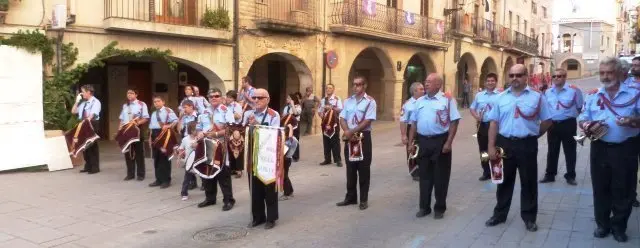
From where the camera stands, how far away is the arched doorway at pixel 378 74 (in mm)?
21219

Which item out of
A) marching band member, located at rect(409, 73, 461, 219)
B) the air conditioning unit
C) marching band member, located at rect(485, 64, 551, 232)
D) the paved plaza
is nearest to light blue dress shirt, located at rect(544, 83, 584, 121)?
the paved plaza

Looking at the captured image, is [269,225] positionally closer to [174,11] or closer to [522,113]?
[522,113]

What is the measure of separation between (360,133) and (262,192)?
151cm

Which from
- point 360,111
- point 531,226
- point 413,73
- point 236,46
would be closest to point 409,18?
point 413,73

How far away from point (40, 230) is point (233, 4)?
9.04 metres

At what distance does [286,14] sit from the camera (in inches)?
642

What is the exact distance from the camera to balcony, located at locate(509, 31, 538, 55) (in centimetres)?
3300

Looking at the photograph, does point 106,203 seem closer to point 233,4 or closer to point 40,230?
point 40,230

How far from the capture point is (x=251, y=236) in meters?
6.17

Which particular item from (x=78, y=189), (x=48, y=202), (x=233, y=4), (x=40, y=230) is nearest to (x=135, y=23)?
(x=233, y=4)

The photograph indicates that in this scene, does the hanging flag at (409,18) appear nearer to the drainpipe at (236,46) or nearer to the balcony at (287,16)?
the balcony at (287,16)

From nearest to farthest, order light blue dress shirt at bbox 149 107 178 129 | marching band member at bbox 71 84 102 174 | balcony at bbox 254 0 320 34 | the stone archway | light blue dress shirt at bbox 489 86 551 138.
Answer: light blue dress shirt at bbox 489 86 551 138
light blue dress shirt at bbox 149 107 178 129
marching band member at bbox 71 84 102 174
balcony at bbox 254 0 320 34
the stone archway

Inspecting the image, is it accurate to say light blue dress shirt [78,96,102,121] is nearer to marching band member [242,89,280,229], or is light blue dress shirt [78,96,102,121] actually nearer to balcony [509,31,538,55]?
marching band member [242,89,280,229]

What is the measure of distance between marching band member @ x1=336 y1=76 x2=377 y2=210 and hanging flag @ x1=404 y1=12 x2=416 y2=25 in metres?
14.4
